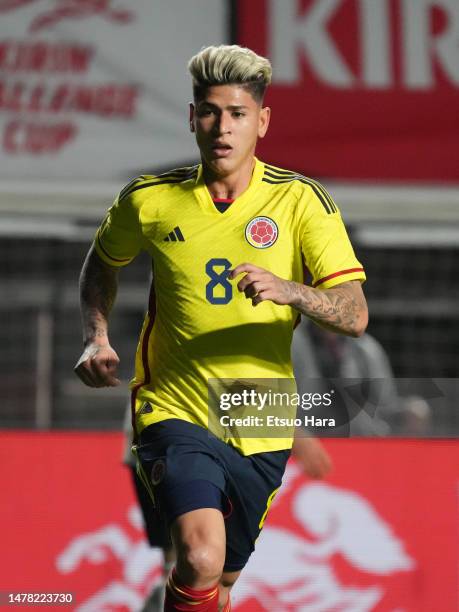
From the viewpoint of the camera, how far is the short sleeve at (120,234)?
12.6ft

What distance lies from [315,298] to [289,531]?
229cm

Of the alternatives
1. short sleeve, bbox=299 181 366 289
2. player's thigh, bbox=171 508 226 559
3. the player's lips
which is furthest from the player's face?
player's thigh, bbox=171 508 226 559

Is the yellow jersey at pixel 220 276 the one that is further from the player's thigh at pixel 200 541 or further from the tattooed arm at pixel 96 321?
the player's thigh at pixel 200 541

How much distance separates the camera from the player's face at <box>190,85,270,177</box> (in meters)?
3.64

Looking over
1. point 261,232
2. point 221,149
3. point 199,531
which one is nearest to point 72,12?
point 221,149

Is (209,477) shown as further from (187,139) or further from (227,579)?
(187,139)

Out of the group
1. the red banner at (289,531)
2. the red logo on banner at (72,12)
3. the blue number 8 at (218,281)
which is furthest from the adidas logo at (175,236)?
the red logo on banner at (72,12)

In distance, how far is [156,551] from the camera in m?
5.44

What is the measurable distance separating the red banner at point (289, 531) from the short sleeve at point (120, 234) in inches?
68.9

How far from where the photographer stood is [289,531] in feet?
17.9

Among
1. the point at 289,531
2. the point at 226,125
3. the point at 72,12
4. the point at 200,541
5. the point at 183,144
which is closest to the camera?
the point at 200,541

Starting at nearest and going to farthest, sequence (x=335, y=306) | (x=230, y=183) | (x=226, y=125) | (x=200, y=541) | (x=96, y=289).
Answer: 1. (x=200, y=541)
2. (x=335, y=306)
3. (x=226, y=125)
4. (x=230, y=183)
5. (x=96, y=289)
